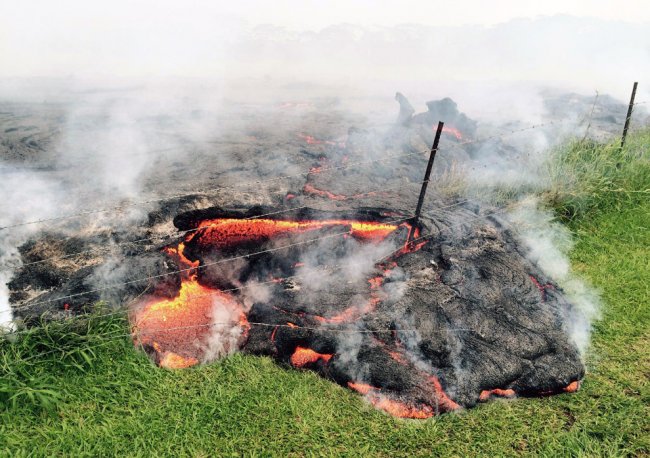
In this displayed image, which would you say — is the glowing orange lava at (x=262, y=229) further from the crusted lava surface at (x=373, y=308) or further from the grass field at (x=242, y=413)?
the grass field at (x=242, y=413)

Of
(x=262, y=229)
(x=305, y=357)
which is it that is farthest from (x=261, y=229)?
(x=305, y=357)

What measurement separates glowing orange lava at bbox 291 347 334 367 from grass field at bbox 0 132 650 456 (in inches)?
3.7

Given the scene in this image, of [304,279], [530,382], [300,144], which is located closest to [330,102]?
[300,144]

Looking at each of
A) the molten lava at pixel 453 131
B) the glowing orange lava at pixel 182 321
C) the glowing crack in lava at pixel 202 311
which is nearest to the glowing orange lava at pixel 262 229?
the glowing crack in lava at pixel 202 311

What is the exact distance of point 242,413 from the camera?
3123 millimetres

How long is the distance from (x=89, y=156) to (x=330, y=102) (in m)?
8.25

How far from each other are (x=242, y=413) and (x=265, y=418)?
0.61 feet

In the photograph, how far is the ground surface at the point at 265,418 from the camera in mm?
2910

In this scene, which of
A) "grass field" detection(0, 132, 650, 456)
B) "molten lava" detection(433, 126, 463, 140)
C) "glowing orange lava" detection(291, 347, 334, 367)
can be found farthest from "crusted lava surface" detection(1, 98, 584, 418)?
"molten lava" detection(433, 126, 463, 140)

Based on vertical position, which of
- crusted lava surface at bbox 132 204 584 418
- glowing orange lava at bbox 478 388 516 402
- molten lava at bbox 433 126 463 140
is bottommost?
glowing orange lava at bbox 478 388 516 402

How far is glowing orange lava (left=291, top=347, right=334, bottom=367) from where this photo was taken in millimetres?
3491

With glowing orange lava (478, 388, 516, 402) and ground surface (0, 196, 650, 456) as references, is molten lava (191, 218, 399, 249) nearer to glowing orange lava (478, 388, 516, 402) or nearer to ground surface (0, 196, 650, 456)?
ground surface (0, 196, 650, 456)

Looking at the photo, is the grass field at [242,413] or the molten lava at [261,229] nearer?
the grass field at [242,413]

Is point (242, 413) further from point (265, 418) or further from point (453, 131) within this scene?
point (453, 131)
